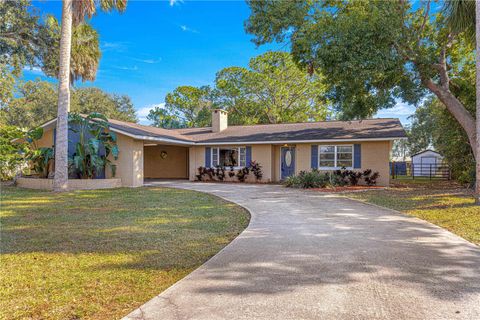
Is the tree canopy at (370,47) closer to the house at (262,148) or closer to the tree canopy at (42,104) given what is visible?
the house at (262,148)

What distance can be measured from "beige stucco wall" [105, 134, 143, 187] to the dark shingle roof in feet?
1.95

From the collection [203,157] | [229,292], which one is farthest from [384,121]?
[229,292]

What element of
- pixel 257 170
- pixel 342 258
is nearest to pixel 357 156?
pixel 257 170

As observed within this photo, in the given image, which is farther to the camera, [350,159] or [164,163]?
[164,163]

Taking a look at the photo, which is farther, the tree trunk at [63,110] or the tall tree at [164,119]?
the tall tree at [164,119]

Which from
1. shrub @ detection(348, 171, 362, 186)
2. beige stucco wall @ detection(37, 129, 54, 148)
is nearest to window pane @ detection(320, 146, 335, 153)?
shrub @ detection(348, 171, 362, 186)

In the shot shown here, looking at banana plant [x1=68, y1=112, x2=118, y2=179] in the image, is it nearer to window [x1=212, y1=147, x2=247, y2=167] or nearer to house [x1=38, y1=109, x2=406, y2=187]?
house [x1=38, y1=109, x2=406, y2=187]

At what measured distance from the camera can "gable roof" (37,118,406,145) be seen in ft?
49.4

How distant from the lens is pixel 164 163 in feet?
71.0

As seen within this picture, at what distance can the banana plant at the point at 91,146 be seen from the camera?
13891 millimetres

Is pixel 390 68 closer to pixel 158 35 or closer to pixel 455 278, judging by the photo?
pixel 455 278

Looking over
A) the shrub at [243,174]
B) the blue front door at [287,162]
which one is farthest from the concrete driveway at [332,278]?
the shrub at [243,174]

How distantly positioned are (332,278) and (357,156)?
1289 cm

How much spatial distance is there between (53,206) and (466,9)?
13.7 meters
